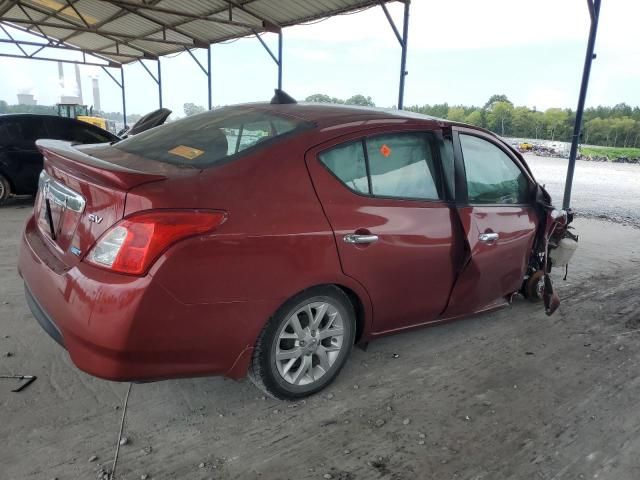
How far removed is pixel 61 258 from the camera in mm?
2107

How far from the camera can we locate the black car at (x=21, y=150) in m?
6.73

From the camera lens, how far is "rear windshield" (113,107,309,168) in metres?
2.25

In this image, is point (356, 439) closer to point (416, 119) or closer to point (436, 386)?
point (436, 386)

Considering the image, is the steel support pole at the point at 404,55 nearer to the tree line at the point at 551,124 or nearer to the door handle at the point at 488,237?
the door handle at the point at 488,237

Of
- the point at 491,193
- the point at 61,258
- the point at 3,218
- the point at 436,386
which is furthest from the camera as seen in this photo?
the point at 3,218

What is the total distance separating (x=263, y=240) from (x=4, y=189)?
654cm

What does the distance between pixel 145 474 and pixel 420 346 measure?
6.21ft

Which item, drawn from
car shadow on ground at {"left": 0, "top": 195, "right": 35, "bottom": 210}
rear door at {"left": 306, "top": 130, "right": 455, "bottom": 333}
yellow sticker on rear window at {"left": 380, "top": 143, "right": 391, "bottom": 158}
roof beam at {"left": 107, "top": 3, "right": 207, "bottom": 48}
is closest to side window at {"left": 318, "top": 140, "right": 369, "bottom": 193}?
rear door at {"left": 306, "top": 130, "right": 455, "bottom": 333}

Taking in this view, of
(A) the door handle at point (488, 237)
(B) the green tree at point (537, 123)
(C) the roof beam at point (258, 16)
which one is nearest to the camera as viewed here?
(A) the door handle at point (488, 237)

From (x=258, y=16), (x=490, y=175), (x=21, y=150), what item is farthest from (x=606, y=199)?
(x=21, y=150)

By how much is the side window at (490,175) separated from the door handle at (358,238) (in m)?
0.87

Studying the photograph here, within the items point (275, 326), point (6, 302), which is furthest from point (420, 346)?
point (6, 302)

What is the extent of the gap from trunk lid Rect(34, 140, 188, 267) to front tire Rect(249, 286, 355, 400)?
84 cm

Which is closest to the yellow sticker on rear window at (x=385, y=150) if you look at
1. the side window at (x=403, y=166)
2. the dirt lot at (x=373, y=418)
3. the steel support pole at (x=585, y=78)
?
the side window at (x=403, y=166)
